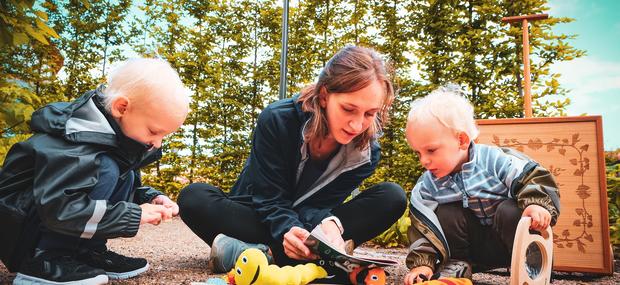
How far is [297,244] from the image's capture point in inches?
58.6

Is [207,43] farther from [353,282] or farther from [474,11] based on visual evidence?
[353,282]

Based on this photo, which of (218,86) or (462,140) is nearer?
(462,140)

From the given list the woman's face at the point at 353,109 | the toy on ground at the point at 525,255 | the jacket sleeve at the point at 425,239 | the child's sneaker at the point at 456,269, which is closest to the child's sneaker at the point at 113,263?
the woman's face at the point at 353,109

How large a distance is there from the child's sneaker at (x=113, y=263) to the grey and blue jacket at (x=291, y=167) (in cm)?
51

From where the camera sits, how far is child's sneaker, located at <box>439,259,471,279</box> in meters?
1.63

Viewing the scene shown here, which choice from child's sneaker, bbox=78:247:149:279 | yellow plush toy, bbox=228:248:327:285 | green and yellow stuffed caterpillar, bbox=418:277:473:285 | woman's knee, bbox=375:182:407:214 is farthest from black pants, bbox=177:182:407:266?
green and yellow stuffed caterpillar, bbox=418:277:473:285

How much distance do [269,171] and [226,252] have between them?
36 cm

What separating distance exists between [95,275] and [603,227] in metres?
2.16

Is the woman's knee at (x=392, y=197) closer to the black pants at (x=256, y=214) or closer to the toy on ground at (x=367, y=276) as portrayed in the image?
the black pants at (x=256, y=214)

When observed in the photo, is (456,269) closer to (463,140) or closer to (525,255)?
(525,255)

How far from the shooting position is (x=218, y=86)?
20.2ft

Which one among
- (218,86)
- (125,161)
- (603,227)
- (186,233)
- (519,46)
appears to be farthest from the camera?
(218,86)

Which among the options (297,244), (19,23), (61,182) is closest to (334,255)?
(297,244)

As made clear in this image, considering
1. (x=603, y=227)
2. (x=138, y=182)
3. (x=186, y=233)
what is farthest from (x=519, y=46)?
(x=138, y=182)
